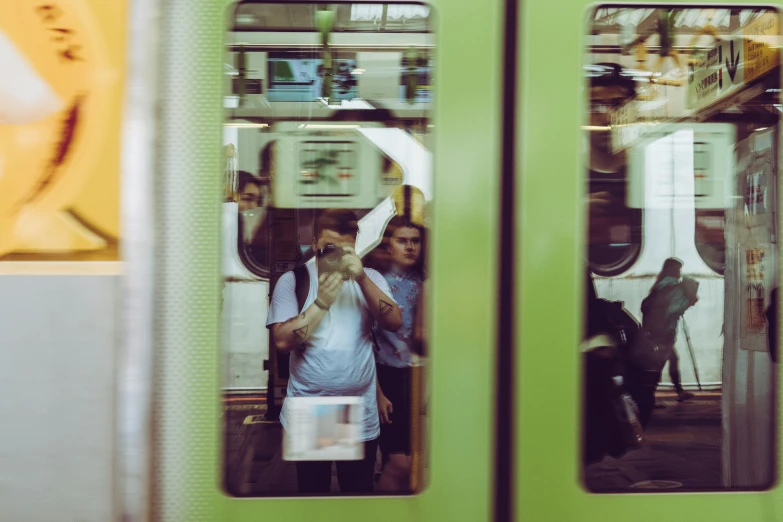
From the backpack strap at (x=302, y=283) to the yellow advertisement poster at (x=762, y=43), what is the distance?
1.46 metres

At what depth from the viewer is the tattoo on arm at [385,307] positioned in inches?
81.0

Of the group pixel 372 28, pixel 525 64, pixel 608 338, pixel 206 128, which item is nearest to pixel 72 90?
pixel 206 128

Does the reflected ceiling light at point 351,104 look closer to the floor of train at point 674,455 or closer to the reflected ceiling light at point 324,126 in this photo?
the reflected ceiling light at point 324,126

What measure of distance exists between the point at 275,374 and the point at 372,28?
40.8 inches

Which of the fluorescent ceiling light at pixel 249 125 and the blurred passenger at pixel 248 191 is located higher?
the fluorescent ceiling light at pixel 249 125

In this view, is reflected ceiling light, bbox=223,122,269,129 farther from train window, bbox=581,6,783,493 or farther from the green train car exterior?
train window, bbox=581,6,783,493

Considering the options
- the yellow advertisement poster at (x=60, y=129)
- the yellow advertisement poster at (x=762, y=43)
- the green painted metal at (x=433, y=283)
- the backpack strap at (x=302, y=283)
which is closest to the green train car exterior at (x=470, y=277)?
the green painted metal at (x=433, y=283)

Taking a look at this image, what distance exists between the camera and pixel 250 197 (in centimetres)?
202

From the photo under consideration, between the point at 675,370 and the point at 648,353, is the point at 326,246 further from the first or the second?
the point at 675,370

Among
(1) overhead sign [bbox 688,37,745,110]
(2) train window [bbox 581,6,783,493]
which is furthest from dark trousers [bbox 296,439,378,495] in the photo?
(1) overhead sign [bbox 688,37,745,110]

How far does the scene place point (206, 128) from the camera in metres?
1.95

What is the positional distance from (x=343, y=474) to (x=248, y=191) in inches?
33.6

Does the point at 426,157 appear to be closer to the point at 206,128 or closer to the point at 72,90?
the point at 206,128

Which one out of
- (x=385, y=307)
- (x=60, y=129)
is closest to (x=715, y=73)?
(x=385, y=307)
